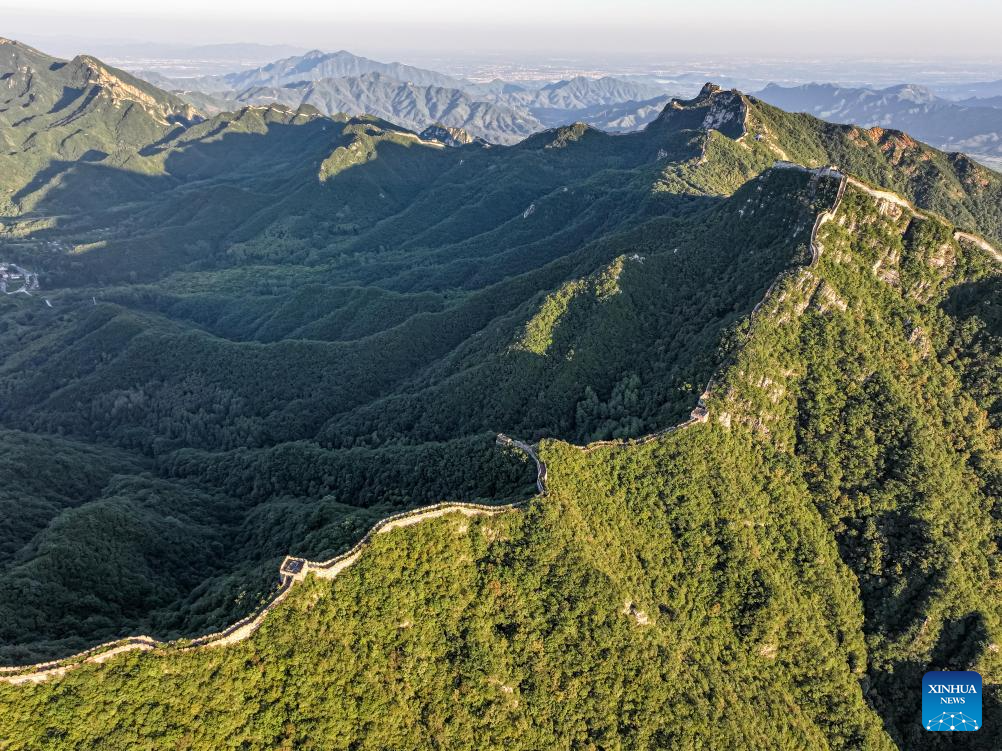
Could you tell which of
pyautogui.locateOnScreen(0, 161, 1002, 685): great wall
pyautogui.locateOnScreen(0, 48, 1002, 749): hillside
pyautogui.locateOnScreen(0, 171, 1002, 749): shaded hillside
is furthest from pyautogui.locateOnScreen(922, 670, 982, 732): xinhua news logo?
pyautogui.locateOnScreen(0, 161, 1002, 685): great wall

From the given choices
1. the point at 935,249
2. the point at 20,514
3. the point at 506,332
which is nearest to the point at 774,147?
the point at 935,249

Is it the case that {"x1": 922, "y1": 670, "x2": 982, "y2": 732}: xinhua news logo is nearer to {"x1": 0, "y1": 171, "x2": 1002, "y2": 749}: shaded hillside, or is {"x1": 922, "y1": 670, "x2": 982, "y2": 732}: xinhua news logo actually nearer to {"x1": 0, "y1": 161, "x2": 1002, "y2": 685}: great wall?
{"x1": 0, "y1": 171, "x2": 1002, "y2": 749}: shaded hillside

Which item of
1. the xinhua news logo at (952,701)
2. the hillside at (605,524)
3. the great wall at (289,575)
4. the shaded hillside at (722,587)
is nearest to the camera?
the great wall at (289,575)

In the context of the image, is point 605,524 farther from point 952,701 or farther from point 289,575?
point 952,701

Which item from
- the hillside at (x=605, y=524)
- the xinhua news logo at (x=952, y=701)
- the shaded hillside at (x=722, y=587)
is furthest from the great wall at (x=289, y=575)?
the xinhua news logo at (x=952, y=701)

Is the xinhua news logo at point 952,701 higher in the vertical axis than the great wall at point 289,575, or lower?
lower

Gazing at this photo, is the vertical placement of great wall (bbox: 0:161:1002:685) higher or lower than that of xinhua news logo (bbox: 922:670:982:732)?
higher

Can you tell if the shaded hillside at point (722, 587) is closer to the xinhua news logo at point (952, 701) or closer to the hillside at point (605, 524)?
the hillside at point (605, 524)

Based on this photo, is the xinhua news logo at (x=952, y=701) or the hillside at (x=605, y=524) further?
the xinhua news logo at (x=952, y=701)

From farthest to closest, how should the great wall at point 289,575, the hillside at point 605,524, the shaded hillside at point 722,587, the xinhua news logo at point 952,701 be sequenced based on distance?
1. the xinhua news logo at point 952,701
2. the hillside at point 605,524
3. the shaded hillside at point 722,587
4. the great wall at point 289,575
